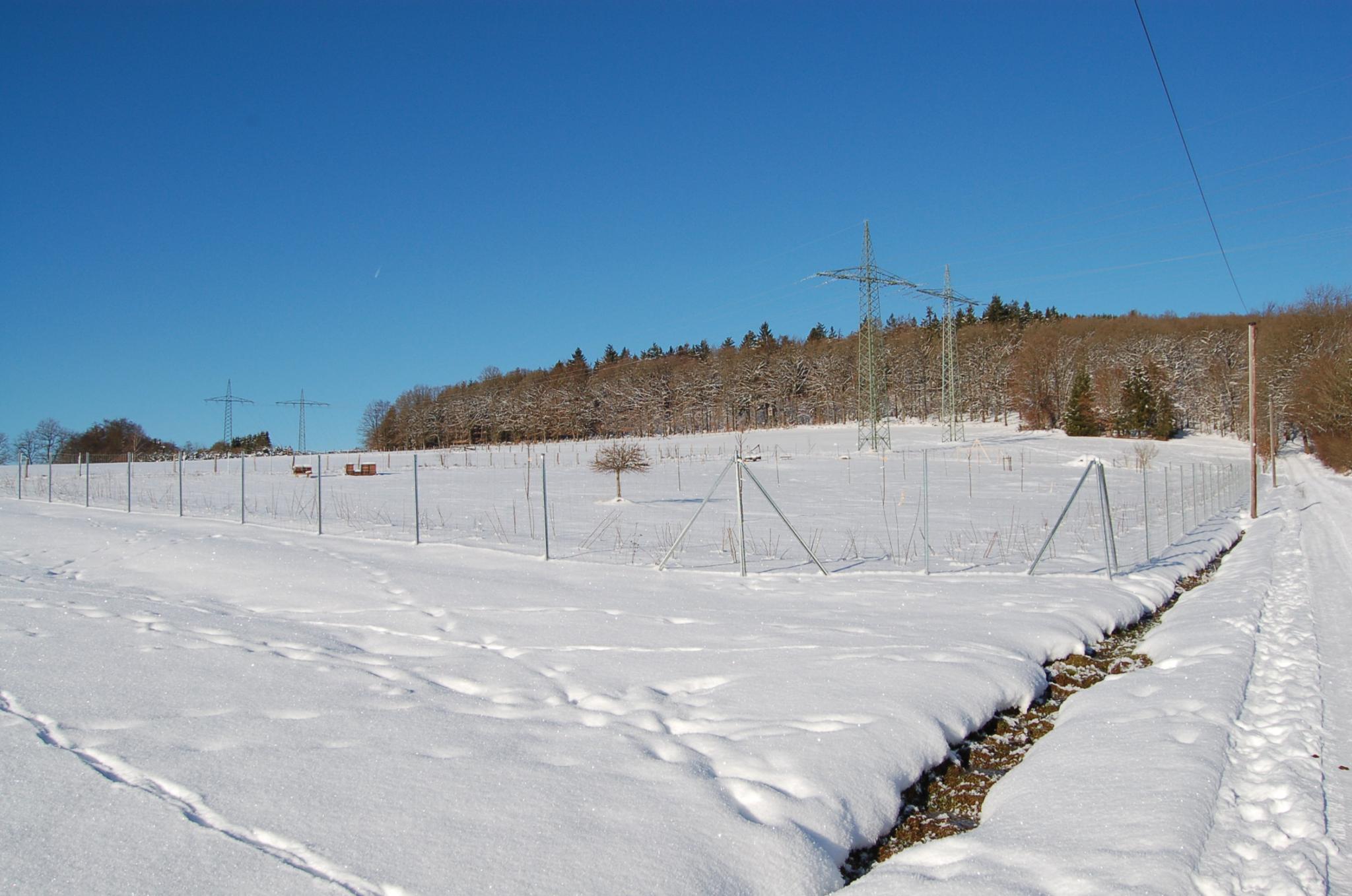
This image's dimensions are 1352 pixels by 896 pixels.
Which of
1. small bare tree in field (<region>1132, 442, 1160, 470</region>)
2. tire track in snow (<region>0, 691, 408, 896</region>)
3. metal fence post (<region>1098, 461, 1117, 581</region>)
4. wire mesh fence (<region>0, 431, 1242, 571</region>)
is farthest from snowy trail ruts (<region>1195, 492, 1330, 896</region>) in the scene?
small bare tree in field (<region>1132, 442, 1160, 470</region>)

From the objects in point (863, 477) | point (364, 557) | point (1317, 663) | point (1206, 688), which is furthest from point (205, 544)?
Result: point (863, 477)

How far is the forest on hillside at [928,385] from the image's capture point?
6562 cm

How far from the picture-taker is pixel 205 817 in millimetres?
3482

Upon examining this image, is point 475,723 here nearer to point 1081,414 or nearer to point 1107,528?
point 1107,528

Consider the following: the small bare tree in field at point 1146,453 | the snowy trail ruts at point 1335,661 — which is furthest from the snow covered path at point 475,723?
the small bare tree in field at point 1146,453

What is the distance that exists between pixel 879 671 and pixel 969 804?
5.27ft

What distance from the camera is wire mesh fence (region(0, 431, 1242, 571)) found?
45.2ft

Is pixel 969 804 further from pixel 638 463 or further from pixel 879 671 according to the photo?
pixel 638 463

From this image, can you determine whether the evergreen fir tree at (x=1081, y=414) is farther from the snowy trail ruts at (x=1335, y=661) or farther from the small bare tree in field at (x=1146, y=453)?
the snowy trail ruts at (x=1335, y=661)

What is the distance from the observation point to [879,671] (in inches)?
248

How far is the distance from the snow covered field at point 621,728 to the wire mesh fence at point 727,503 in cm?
239

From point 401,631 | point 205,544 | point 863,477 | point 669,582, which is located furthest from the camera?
point 863,477

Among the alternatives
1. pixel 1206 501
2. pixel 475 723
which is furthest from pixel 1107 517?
pixel 1206 501

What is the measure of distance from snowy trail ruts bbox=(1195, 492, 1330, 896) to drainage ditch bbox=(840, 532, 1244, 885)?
1160 millimetres
